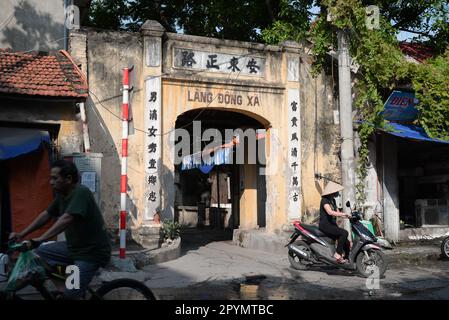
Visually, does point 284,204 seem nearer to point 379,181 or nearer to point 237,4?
point 379,181

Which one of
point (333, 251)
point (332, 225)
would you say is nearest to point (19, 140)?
point (332, 225)

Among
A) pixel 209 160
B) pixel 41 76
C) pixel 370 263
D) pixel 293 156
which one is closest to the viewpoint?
pixel 370 263

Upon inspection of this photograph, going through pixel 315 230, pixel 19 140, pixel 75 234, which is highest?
pixel 19 140

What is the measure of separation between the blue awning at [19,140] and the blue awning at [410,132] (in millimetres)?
8335

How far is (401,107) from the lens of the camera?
1364cm

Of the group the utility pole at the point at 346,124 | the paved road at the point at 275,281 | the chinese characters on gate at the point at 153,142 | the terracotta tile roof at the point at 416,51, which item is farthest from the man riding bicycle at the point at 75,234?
the terracotta tile roof at the point at 416,51

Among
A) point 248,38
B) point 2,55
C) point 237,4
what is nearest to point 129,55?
point 2,55

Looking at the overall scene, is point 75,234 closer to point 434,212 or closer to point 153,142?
point 153,142

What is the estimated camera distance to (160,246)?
1123cm

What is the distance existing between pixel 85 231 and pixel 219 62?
8.49 meters

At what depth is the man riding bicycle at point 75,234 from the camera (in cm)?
445

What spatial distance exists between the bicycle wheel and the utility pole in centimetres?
718

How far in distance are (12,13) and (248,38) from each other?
850 centimetres

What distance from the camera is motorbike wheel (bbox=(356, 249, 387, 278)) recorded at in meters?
8.79
